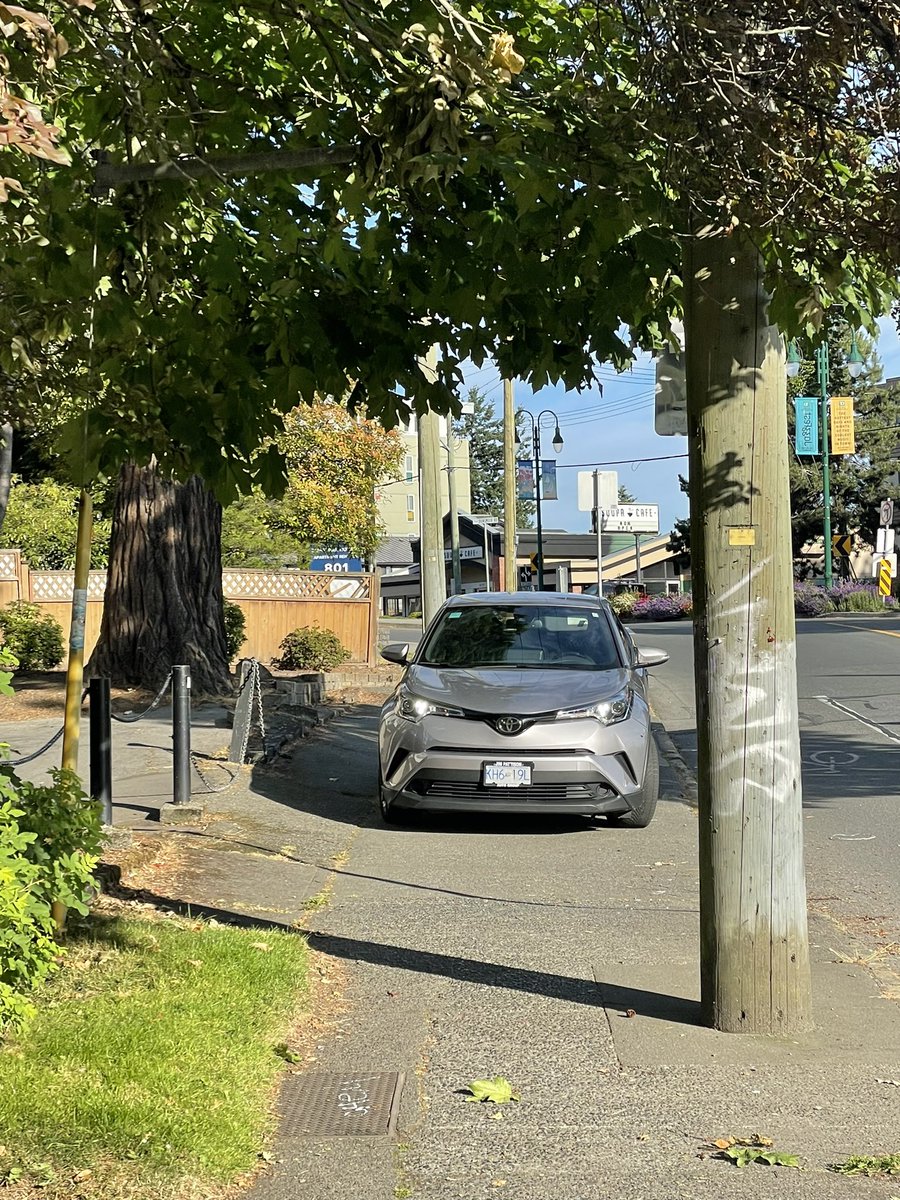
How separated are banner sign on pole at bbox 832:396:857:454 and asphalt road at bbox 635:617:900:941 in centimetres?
2087

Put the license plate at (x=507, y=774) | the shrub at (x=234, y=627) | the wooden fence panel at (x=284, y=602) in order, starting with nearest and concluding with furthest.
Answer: the license plate at (x=507, y=774) < the shrub at (x=234, y=627) < the wooden fence panel at (x=284, y=602)

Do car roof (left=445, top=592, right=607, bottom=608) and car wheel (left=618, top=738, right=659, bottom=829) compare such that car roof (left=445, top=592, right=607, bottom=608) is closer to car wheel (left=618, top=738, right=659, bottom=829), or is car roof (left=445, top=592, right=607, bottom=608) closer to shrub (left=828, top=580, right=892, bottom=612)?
car wheel (left=618, top=738, right=659, bottom=829)

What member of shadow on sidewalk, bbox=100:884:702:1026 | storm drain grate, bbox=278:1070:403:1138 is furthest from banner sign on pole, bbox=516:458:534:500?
storm drain grate, bbox=278:1070:403:1138

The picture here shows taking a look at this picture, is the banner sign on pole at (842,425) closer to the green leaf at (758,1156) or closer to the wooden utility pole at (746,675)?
the wooden utility pole at (746,675)

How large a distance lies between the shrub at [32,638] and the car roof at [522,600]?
12062 millimetres

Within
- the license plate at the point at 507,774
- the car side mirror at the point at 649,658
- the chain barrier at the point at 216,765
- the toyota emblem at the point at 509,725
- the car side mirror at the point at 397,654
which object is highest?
the car side mirror at the point at 397,654

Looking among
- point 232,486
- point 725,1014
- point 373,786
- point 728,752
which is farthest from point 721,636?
point 373,786

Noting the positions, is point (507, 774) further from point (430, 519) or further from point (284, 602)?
point (284, 602)

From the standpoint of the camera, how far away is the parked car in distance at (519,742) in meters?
9.05

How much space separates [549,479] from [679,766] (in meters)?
30.3

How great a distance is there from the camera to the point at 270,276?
19.7 ft

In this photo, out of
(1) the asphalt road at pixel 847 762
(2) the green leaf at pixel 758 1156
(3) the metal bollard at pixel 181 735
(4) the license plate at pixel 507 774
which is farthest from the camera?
(3) the metal bollard at pixel 181 735

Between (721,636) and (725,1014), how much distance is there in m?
1.40

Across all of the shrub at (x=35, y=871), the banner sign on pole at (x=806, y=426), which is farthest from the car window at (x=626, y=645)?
the banner sign on pole at (x=806, y=426)
